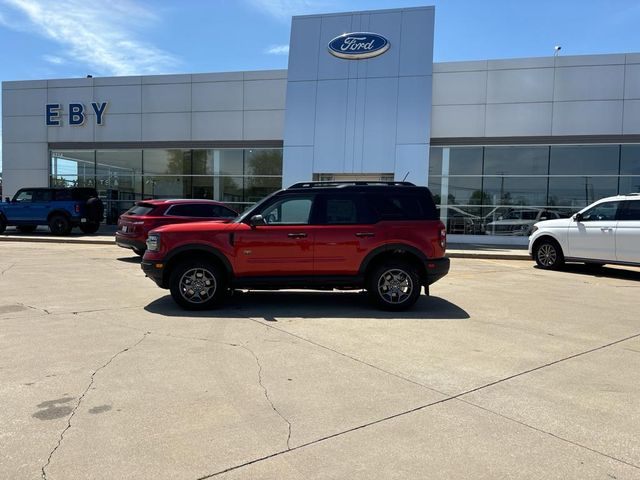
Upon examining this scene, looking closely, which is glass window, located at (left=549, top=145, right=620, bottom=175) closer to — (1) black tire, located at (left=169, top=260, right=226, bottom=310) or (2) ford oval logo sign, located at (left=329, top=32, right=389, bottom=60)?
(2) ford oval logo sign, located at (left=329, top=32, right=389, bottom=60)

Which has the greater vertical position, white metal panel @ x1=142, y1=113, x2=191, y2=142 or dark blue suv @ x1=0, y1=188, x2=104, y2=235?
white metal panel @ x1=142, y1=113, x2=191, y2=142

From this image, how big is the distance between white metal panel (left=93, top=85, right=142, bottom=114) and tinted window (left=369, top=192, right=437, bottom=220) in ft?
65.1

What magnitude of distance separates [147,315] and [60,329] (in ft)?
3.82

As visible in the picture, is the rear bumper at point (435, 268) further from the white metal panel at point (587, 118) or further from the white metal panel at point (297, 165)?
the white metal panel at point (587, 118)

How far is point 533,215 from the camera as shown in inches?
806

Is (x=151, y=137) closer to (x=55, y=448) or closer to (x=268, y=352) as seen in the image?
(x=268, y=352)

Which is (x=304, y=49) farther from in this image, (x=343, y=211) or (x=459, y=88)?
(x=343, y=211)

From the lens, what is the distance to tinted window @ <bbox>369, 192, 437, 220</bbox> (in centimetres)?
747

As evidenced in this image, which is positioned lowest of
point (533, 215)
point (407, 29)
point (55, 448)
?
point (55, 448)

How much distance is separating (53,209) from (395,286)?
1813 cm

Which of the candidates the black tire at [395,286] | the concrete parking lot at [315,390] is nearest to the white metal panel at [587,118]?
the concrete parking lot at [315,390]

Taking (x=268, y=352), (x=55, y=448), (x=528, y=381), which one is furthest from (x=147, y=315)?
(x=528, y=381)

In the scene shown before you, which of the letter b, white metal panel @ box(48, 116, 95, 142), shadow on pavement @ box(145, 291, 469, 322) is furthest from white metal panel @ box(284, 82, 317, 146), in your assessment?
shadow on pavement @ box(145, 291, 469, 322)

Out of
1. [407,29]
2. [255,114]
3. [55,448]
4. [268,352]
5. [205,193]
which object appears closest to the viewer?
[55,448]
